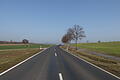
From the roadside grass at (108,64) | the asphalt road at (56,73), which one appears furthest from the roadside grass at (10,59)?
the roadside grass at (108,64)

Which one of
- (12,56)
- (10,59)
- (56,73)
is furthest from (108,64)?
(12,56)

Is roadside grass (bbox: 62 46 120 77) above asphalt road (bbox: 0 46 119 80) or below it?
below

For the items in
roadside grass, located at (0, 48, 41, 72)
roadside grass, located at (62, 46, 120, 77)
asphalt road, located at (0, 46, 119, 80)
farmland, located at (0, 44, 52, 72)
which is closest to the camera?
asphalt road, located at (0, 46, 119, 80)

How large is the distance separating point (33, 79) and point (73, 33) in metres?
43.7

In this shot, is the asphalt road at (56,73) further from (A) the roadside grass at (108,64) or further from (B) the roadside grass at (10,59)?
(B) the roadside grass at (10,59)

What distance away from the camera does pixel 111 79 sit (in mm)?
7379

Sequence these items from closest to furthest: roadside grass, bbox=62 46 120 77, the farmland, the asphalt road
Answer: the asphalt road
roadside grass, bbox=62 46 120 77
the farmland

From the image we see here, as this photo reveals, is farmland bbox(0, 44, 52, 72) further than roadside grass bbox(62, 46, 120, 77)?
Yes

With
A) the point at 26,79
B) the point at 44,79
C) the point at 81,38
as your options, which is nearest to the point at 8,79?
the point at 26,79

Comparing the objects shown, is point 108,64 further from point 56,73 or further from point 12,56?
point 12,56

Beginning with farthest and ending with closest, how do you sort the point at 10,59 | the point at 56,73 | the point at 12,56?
1. the point at 12,56
2. the point at 10,59
3. the point at 56,73

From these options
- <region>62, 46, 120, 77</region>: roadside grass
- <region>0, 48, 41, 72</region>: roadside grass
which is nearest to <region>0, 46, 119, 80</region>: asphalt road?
<region>62, 46, 120, 77</region>: roadside grass

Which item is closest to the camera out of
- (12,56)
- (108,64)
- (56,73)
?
(56,73)

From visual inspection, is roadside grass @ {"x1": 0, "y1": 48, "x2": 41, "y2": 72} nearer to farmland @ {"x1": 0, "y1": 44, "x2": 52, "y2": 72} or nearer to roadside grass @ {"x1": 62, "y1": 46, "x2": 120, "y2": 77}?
farmland @ {"x1": 0, "y1": 44, "x2": 52, "y2": 72}
